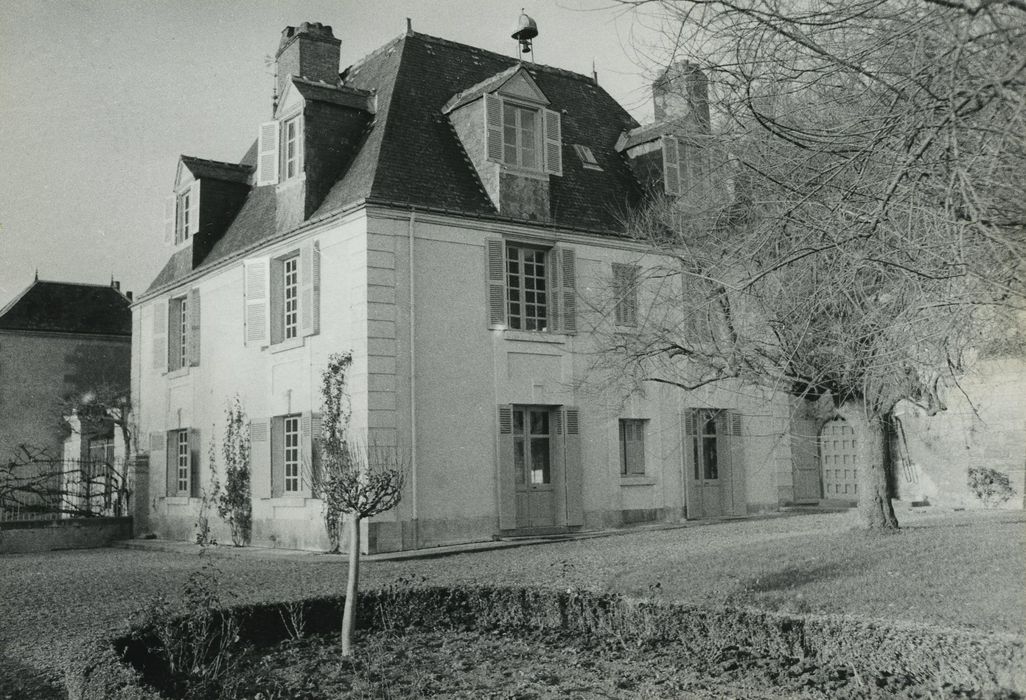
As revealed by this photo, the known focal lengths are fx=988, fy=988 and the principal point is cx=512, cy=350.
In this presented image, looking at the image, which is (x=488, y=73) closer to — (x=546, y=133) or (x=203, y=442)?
(x=546, y=133)

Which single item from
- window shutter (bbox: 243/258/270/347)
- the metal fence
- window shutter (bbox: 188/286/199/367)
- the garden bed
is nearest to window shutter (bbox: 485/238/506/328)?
window shutter (bbox: 243/258/270/347)

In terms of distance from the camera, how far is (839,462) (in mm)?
24516

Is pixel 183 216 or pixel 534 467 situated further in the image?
pixel 183 216

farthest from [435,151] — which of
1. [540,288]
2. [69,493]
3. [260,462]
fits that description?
[69,493]

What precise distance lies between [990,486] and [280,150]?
1550 centimetres

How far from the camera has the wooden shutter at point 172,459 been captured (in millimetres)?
22906

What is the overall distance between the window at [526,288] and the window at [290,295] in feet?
13.5

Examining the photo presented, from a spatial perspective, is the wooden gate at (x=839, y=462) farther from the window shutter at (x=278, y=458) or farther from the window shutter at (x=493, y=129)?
the window shutter at (x=278, y=458)

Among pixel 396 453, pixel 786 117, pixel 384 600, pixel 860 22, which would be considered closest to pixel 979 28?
pixel 860 22

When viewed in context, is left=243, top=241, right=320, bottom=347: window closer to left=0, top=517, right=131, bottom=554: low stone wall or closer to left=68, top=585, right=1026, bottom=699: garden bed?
left=0, top=517, right=131, bottom=554: low stone wall

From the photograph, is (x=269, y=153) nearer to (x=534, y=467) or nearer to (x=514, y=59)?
(x=514, y=59)

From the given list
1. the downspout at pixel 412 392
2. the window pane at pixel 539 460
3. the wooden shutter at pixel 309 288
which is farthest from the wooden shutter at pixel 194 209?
the window pane at pixel 539 460

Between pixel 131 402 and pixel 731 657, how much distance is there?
21.4 metres

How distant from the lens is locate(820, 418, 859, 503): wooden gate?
79.4 ft
